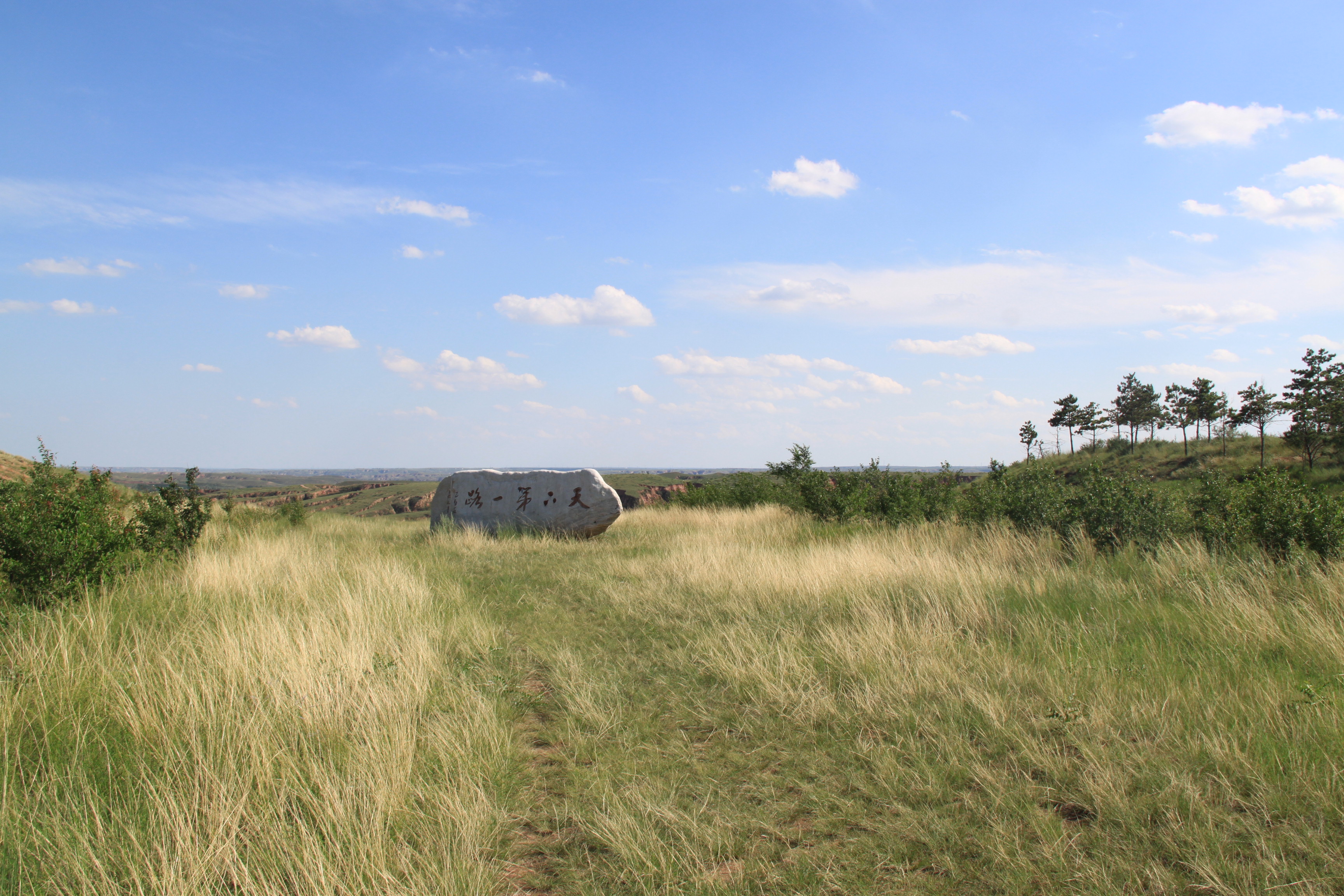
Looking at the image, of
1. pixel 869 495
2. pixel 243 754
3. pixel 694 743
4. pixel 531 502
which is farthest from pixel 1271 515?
pixel 531 502

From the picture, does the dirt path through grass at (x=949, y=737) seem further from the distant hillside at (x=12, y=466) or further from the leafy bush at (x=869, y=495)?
the distant hillside at (x=12, y=466)

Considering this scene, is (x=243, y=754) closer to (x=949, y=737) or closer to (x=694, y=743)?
(x=694, y=743)

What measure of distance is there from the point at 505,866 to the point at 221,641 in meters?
3.79

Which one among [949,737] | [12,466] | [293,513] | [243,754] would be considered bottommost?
[949,737]

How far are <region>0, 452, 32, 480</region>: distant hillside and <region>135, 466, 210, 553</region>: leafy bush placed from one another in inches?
287

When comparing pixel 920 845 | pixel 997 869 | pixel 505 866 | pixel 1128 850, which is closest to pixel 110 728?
pixel 505 866

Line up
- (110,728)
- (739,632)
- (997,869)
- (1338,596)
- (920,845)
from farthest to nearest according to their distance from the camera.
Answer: (739,632) < (1338,596) < (110,728) < (920,845) < (997,869)

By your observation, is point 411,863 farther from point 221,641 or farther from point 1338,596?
point 1338,596

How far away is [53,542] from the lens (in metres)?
6.15

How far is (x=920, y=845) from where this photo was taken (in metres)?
3.04

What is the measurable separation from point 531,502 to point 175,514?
7.49 meters

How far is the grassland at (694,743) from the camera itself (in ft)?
9.20

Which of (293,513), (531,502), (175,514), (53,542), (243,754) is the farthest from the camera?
(293,513)

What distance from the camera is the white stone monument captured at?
15875 mm
